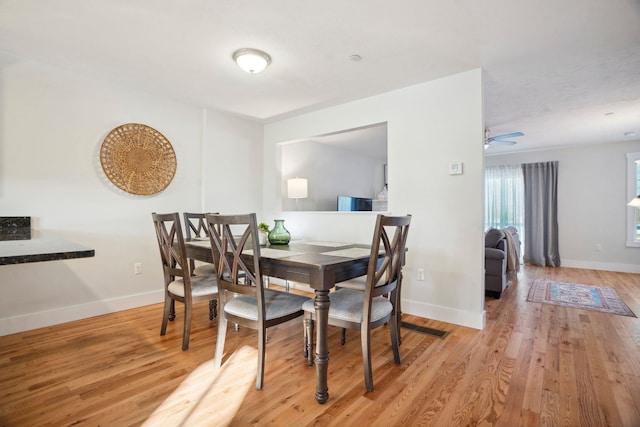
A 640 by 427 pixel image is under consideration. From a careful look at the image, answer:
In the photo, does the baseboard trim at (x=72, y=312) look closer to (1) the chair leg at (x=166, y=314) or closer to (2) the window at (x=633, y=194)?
(1) the chair leg at (x=166, y=314)

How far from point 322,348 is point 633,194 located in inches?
257

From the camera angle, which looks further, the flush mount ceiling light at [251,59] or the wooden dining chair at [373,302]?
the flush mount ceiling light at [251,59]

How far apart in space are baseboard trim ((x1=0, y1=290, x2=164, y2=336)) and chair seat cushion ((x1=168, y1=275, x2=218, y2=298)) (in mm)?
1156

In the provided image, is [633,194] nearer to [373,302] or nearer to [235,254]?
[373,302]

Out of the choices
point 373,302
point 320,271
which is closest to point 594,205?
point 373,302

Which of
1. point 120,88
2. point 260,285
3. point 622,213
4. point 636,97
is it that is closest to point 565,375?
point 260,285

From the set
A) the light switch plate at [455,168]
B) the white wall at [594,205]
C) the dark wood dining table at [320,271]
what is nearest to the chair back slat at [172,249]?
the dark wood dining table at [320,271]

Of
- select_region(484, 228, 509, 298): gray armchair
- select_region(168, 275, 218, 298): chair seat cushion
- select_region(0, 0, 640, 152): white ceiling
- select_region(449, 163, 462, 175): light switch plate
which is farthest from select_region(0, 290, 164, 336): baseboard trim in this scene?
Answer: select_region(484, 228, 509, 298): gray armchair

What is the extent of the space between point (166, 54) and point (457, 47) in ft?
7.49

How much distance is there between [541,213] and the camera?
6141 mm

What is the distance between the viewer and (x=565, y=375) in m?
1.99

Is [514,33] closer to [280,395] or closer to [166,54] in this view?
[166,54]

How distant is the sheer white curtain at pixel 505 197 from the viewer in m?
6.43

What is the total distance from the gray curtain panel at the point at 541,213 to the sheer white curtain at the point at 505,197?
13 cm
